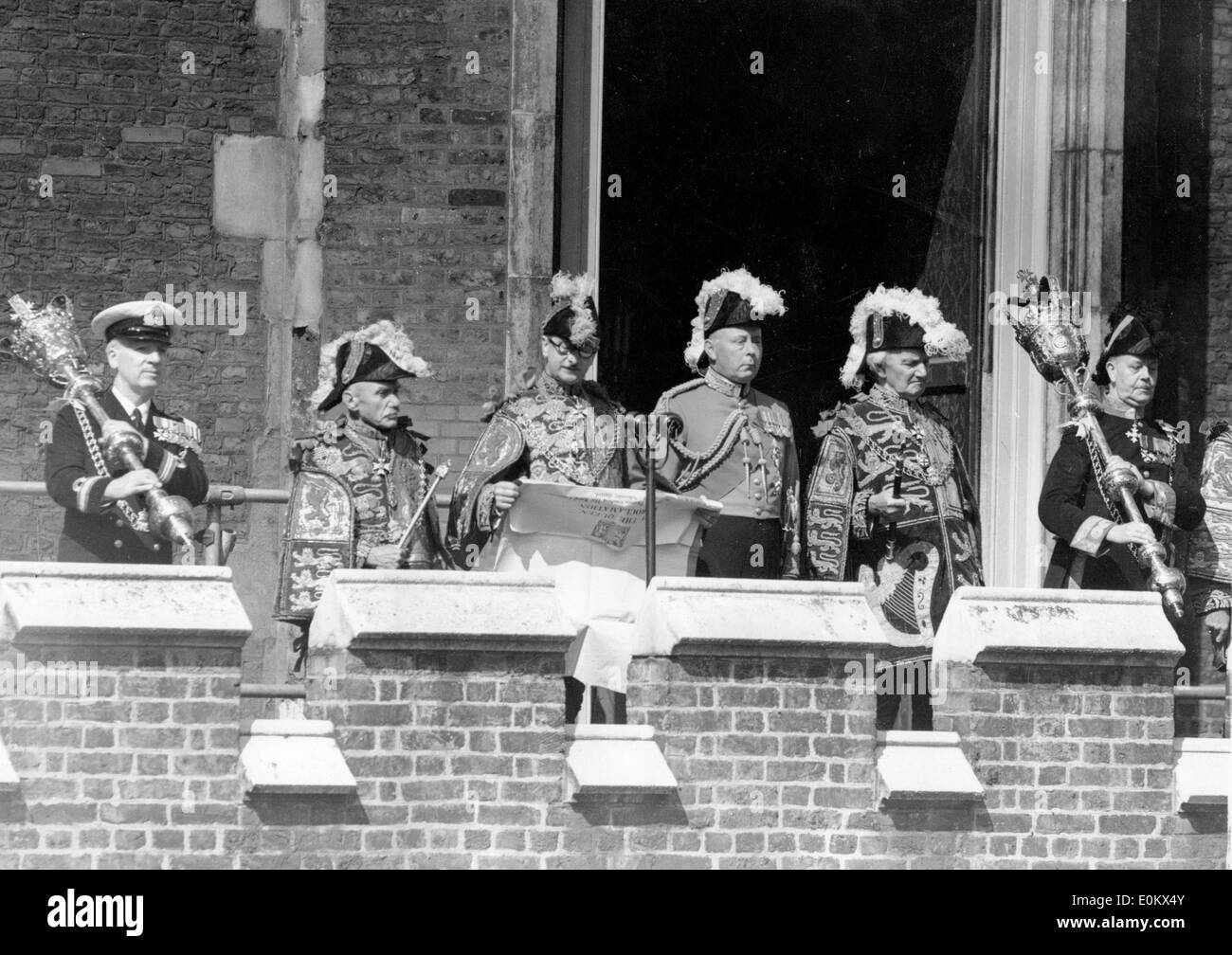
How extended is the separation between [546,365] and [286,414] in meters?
2.20

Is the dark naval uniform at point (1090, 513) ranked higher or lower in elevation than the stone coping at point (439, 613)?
higher

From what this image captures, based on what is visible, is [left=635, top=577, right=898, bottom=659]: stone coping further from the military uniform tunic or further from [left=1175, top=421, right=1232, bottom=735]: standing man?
[left=1175, top=421, right=1232, bottom=735]: standing man

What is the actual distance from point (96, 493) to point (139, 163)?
3526mm

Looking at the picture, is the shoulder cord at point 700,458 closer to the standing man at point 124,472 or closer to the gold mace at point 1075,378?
the gold mace at point 1075,378

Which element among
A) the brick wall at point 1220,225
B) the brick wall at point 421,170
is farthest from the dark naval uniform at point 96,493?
the brick wall at point 1220,225

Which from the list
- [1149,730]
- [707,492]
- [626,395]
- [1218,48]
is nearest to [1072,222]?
[1218,48]

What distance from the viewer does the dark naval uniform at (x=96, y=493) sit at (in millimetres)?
9688

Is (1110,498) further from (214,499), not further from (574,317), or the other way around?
(214,499)

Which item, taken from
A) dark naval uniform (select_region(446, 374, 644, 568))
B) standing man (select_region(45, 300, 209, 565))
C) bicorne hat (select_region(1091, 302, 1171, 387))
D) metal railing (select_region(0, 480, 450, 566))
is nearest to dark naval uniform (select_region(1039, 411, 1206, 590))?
bicorne hat (select_region(1091, 302, 1171, 387))

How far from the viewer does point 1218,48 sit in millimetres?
13602

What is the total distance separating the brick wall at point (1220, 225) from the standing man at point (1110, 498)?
2350 mm

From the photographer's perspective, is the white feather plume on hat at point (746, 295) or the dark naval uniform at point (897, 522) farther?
the white feather plume on hat at point (746, 295)

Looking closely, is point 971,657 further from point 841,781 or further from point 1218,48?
point 1218,48

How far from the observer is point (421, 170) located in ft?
40.9
